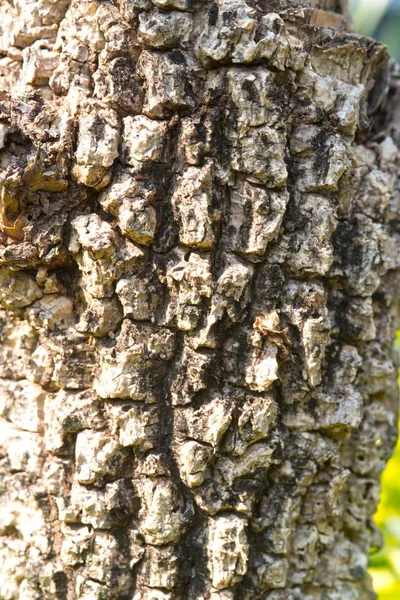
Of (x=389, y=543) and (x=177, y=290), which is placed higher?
(x=177, y=290)

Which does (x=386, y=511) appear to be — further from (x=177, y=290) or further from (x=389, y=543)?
(x=177, y=290)

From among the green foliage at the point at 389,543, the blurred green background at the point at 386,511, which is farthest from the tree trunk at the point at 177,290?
the green foliage at the point at 389,543

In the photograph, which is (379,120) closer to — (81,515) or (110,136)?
(110,136)

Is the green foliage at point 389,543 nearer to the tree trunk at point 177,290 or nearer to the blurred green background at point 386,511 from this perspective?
the blurred green background at point 386,511

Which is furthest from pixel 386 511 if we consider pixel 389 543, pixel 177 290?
pixel 177 290

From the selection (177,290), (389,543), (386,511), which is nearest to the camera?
(177,290)

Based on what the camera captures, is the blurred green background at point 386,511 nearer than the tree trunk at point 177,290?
No

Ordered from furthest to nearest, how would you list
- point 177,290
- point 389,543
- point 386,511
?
point 386,511 → point 389,543 → point 177,290
